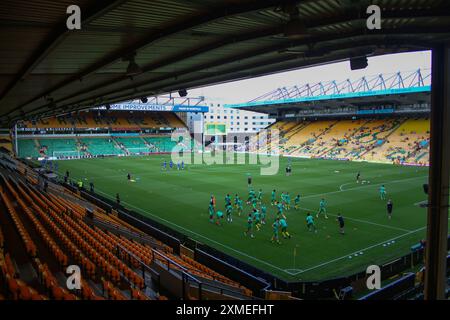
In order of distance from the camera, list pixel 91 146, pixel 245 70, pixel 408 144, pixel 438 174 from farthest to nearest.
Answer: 1. pixel 91 146
2. pixel 408 144
3. pixel 245 70
4. pixel 438 174

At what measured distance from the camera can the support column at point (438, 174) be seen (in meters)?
8.38

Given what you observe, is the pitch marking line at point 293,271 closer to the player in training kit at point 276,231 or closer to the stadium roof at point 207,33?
the player in training kit at point 276,231

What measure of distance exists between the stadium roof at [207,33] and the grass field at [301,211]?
803 cm

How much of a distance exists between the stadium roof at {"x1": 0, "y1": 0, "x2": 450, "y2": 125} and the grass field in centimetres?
803

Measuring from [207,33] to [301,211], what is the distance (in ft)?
56.8

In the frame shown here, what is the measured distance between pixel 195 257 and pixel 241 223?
720 centimetres

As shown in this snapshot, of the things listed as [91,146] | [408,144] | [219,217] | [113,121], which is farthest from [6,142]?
[408,144]

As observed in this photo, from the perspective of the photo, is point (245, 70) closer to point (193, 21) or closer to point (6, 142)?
point (193, 21)

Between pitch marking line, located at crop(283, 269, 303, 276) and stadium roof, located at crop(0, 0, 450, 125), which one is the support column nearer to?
stadium roof, located at crop(0, 0, 450, 125)

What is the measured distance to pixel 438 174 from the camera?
8.60 meters

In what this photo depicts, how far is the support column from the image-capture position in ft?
27.5

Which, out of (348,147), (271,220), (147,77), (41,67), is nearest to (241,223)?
(271,220)

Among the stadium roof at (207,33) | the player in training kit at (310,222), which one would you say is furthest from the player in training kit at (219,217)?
the stadium roof at (207,33)

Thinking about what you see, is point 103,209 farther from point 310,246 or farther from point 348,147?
point 348,147
